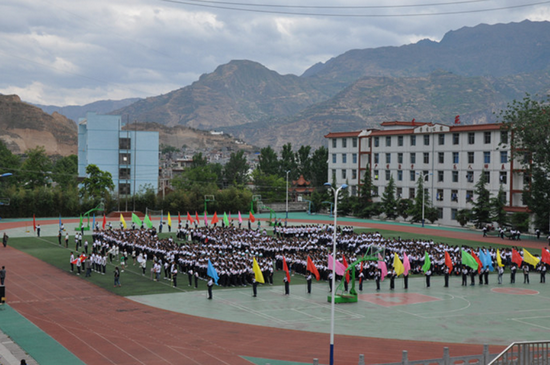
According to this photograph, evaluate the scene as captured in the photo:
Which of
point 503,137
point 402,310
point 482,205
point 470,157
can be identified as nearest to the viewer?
point 402,310

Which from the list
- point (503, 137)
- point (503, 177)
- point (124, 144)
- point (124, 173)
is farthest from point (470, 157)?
point (124, 144)

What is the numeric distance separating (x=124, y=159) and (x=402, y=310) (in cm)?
7573

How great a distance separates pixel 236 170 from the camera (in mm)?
120125

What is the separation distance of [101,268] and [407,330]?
2043 cm

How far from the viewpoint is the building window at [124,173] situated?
9425cm

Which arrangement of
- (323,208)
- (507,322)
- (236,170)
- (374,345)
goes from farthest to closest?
(236,170) < (323,208) < (507,322) < (374,345)

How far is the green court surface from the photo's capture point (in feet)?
73.4

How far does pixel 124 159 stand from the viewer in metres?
94.5

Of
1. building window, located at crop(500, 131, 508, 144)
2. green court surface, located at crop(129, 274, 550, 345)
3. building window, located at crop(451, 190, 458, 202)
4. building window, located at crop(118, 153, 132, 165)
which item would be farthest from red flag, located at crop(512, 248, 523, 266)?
building window, located at crop(118, 153, 132, 165)

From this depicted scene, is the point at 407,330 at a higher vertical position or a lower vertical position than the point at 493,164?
lower

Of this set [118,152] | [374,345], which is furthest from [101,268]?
[118,152]

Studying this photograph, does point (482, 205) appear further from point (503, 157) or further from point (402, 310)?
A: point (402, 310)

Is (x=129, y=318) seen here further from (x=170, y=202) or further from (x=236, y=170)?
(x=236, y=170)

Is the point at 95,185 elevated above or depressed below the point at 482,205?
above
